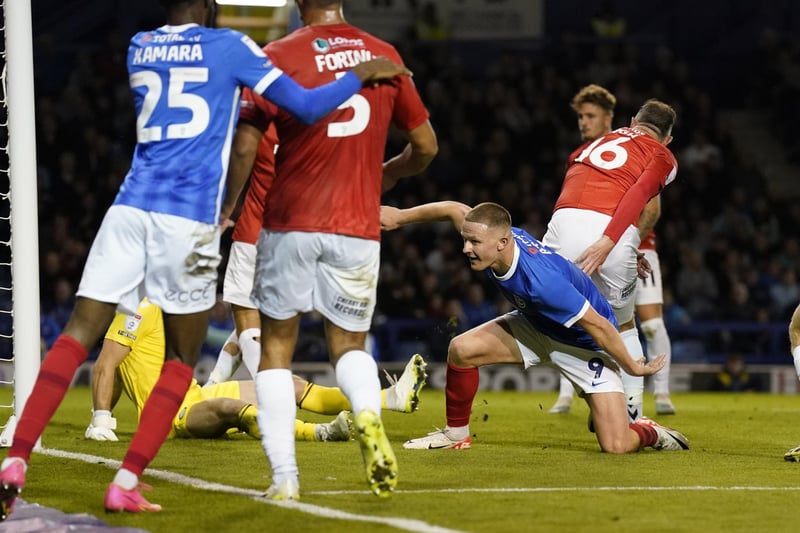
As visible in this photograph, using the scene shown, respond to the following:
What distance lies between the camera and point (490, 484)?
6086mm

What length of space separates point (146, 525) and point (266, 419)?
74cm

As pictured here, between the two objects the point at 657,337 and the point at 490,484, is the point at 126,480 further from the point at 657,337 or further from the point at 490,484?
the point at 657,337

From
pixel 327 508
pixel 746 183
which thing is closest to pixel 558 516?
pixel 327 508

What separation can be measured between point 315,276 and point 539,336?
2.44 m

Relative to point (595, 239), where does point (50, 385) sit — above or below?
below

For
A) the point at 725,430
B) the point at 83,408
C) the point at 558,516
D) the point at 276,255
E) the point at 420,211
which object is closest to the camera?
the point at 558,516

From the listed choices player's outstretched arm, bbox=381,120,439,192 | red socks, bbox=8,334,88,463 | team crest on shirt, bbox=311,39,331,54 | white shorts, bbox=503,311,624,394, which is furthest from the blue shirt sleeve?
white shorts, bbox=503,311,624,394

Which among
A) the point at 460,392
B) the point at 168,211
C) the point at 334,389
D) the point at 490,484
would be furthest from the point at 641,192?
the point at 168,211

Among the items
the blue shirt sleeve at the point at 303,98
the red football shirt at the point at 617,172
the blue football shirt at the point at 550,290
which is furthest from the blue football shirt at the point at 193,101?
the red football shirt at the point at 617,172

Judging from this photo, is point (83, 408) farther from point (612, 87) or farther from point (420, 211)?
point (612, 87)

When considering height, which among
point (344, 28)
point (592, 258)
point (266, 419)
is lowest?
point (266, 419)

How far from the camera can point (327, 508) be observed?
17.0 ft

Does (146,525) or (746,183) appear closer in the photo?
(146,525)

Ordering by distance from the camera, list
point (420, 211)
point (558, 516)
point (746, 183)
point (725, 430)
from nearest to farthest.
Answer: point (558, 516) < point (420, 211) < point (725, 430) < point (746, 183)
